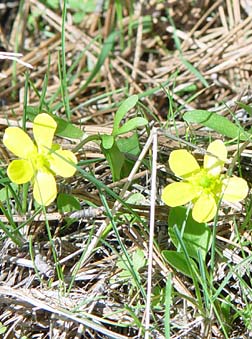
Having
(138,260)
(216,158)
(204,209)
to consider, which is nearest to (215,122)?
(216,158)

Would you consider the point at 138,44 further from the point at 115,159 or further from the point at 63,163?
the point at 63,163

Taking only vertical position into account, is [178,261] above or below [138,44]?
below

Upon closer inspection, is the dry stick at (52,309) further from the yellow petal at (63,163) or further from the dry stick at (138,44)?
the dry stick at (138,44)

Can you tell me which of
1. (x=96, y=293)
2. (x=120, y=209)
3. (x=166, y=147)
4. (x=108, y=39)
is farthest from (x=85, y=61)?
(x=96, y=293)

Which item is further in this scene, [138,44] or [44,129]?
[138,44]

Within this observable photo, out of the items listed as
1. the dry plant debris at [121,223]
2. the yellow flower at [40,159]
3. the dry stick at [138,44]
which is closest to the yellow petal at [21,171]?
the yellow flower at [40,159]

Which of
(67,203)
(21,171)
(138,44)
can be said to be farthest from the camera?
(138,44)

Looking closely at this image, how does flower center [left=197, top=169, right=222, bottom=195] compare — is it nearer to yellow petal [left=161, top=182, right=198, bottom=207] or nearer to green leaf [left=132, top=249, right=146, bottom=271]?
yellow petal [left=161, top=182, right=198, bottom=207]
